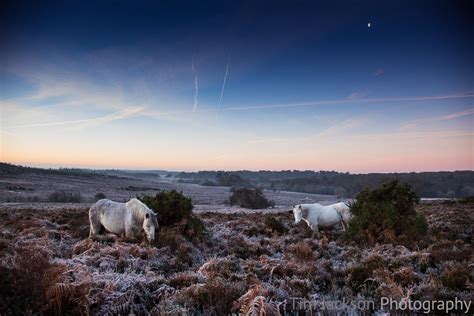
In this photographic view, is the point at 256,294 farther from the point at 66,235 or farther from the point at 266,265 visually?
the point at 66,235

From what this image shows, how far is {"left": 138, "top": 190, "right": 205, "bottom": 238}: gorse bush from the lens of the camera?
11399mm

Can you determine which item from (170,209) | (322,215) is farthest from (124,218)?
(322,215)

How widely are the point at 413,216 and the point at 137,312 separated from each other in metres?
11.1

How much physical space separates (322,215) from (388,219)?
12.5 feet

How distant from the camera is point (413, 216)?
11297 millimetres

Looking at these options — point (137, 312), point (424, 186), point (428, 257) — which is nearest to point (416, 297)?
point (428, 257)

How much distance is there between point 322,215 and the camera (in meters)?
14.1

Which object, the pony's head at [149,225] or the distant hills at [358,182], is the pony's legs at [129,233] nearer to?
the pony's head at [149,225]

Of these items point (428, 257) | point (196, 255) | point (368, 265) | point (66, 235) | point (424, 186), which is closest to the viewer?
point (368, 265)

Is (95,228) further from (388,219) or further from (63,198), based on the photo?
(63,198)

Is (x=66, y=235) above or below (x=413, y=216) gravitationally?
below

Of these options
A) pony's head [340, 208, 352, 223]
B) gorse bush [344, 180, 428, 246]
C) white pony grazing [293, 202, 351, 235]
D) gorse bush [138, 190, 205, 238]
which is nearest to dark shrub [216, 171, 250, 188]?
white pony grazing [293, 202, 351, 235]

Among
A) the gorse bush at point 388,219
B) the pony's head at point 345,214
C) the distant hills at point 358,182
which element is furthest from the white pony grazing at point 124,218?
the distant hills at point 358,182

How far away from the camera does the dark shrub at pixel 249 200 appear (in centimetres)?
4984
